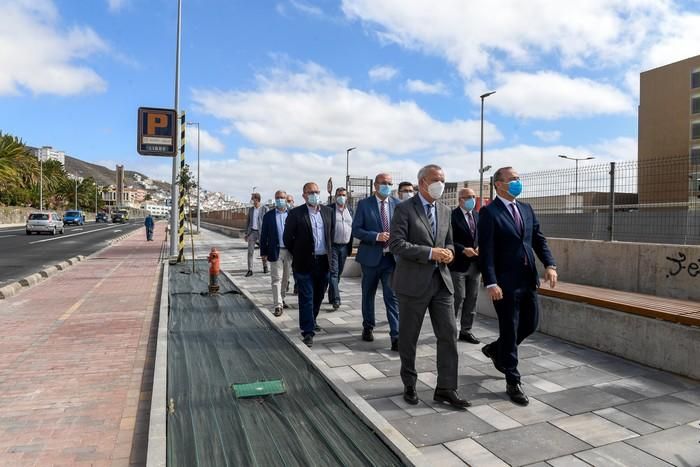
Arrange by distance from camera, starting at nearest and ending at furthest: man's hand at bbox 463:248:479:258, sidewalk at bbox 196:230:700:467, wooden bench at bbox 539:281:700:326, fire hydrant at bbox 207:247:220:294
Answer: sidewalk at bbox 196:230:700:467 → wooden bench at bbox 539:281:700:326 → man's hand at bbox 463:248:479:258 → fire hydrant at bbox 207:247:220:294

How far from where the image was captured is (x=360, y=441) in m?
3.32

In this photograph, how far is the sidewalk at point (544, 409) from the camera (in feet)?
10.3

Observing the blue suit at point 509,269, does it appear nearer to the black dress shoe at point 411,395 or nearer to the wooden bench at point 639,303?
the black dress shoe at point 411,395

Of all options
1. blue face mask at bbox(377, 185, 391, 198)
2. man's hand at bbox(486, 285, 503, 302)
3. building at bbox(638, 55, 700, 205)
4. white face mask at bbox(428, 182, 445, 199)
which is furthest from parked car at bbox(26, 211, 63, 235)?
building at bbox(638, 55, 700, 205)

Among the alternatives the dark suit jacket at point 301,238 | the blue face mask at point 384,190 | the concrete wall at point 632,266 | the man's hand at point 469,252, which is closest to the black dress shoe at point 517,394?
the man's hand at point 469,252

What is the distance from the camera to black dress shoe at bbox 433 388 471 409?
3.86 m

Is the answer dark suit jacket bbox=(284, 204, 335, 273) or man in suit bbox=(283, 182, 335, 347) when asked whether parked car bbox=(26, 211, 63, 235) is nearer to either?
man in suit bbox=(283, 182, 335, 347)

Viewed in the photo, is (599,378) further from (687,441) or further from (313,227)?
(313,227)

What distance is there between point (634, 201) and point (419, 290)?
502 cm

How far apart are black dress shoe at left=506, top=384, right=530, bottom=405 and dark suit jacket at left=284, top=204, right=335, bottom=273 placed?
8.76 ft

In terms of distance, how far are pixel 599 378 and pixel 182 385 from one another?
3.82 metres

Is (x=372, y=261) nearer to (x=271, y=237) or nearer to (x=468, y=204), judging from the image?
(x=468, y=204)

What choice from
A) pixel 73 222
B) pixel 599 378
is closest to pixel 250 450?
pixel 599 378

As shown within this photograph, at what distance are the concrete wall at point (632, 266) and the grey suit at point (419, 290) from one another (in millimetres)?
3937
